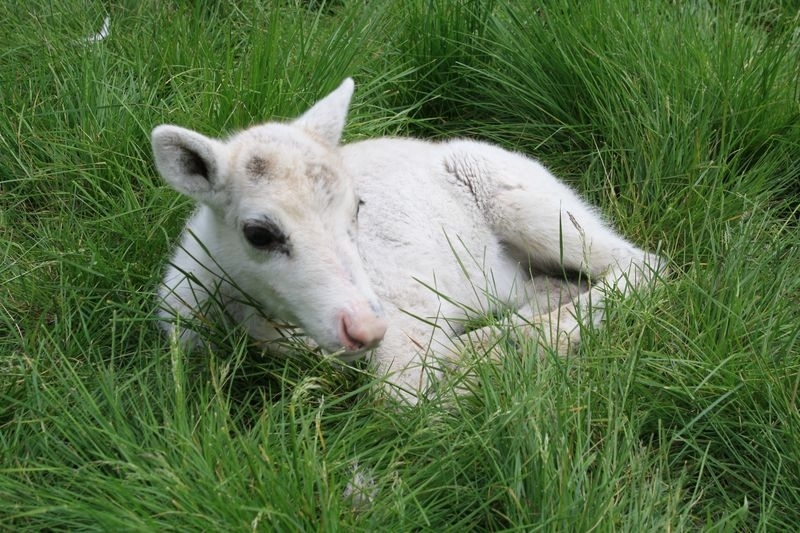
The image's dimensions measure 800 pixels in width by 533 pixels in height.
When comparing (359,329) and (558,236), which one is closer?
(359,329)

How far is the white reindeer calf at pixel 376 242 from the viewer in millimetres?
3824

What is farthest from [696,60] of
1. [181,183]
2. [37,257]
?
[37,257]

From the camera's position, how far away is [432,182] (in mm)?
5027

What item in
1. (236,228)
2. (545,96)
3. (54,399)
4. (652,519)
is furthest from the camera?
(545,96)

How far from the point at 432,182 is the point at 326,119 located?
75 centimetres

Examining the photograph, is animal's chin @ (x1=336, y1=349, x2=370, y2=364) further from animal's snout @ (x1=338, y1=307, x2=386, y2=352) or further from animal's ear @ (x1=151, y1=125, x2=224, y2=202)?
animal's ear @ (x1=151, y1=125, x2=224, y2=202)

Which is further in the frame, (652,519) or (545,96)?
(545,96)

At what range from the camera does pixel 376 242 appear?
468 cm

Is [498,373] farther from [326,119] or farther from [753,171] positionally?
[753,171]

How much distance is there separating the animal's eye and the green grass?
0.47m

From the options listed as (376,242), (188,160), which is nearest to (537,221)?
(376,242)

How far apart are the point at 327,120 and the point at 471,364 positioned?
137 centimetres

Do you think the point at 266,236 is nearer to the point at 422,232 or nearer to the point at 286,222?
the point at 286,222

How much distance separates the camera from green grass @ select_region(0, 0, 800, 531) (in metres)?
3.28
